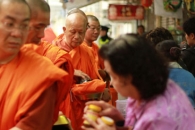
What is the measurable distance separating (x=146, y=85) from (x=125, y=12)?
9.57 meters

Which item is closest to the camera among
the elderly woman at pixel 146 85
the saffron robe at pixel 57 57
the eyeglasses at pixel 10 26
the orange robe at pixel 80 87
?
the elderly woman at pixel 146 85

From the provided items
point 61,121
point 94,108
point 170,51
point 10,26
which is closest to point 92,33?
point 170,51

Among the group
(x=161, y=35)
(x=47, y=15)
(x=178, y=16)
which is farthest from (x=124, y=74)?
(x=178, y=16)

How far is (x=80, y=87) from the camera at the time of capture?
3.70 metres

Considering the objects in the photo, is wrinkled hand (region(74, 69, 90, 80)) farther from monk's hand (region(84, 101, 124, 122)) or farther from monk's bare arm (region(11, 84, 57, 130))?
monk's hand (region(84, 101, 124, 122))

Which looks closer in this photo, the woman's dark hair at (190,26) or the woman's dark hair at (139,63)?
the woman's dark hair at (139,63)

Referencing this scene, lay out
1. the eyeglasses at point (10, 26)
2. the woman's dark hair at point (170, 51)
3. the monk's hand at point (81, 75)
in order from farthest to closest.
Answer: the monk's hand at point (81, 75) → the woman's dark hair at point (170, 51) → the eyeglasses at point (10, 26)

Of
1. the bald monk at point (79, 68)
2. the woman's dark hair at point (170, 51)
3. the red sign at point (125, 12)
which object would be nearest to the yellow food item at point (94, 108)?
the woman's dark hair at point (170, 51)

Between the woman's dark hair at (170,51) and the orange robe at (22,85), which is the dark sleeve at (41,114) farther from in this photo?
the woman's dark hair at (170,51)

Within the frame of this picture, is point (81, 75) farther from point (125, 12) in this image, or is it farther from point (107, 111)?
point (125, 12)

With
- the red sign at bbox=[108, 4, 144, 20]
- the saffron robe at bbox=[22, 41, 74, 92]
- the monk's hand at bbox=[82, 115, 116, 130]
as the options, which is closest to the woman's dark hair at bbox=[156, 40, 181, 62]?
the saffron robe at bbox=[22, 41, 74, 92]

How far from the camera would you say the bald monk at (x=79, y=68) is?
3.70 m

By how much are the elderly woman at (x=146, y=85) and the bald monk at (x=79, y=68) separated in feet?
5.91

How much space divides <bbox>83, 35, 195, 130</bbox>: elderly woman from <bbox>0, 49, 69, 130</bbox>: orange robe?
0.39m
